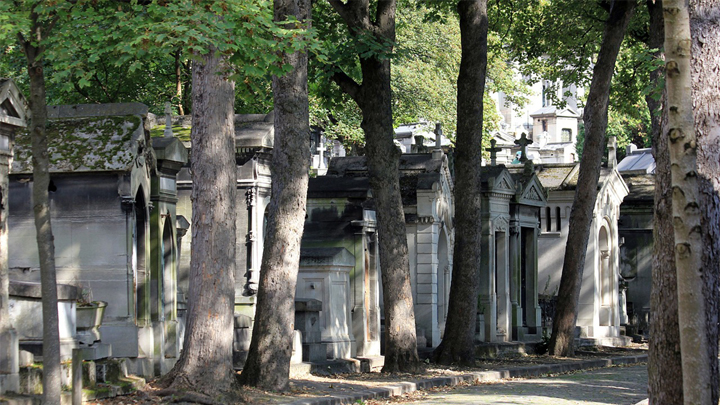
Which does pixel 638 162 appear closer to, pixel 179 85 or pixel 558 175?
pixel 558 175

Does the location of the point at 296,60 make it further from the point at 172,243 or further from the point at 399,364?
the point at 399,364

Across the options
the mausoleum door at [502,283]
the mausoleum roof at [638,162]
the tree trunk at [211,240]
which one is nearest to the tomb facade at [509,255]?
the mausoleum door at [502,283]

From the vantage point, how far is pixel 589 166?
23656mm

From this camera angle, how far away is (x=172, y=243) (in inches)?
683

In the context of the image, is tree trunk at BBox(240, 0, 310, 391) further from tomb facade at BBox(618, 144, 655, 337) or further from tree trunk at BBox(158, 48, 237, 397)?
tomb facade at BBox(618, 144, 655, 337)

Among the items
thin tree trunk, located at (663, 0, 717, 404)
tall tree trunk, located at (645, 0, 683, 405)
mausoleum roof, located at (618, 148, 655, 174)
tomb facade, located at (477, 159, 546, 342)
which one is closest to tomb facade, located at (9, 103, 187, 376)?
tall tree trunk, located at (645, 0, 683, 405)

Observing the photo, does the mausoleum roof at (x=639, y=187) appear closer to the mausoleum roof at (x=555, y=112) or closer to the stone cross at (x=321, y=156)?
the stone cross at (x=321, y=156)

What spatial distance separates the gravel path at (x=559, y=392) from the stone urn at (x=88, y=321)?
4.20m

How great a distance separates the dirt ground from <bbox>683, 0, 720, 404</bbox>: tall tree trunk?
5.51 meters

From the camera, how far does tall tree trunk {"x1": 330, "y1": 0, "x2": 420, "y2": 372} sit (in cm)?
1820

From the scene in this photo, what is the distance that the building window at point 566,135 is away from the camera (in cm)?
9769

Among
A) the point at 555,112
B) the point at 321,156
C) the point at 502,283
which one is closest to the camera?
the point at 502,283

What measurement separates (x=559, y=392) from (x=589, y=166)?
854 centimetres

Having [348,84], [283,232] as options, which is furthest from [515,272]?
[283,232]
